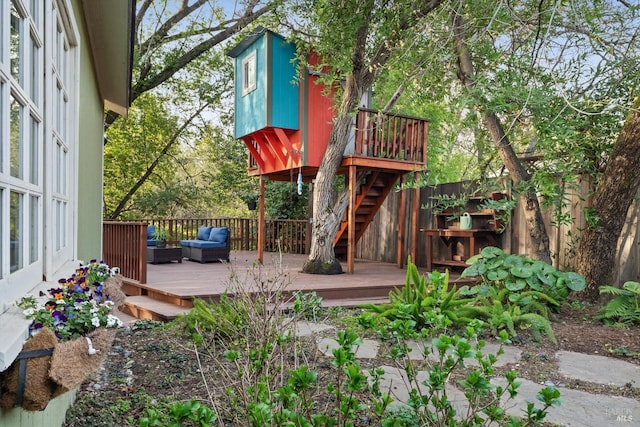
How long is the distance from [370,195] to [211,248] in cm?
354

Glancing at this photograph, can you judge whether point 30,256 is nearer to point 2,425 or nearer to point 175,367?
point 2,425

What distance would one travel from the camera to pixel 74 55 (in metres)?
2.96

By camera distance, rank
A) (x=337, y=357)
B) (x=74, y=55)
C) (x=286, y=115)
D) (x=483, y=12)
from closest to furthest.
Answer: (x=337, y=357) → (x=74, y=55) → (x=483, y=12) → (x=286, y=115)

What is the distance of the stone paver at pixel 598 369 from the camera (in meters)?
2.83

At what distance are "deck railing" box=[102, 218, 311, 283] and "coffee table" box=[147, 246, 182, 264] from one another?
1.53 metres

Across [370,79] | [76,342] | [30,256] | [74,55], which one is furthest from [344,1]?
[76,342]

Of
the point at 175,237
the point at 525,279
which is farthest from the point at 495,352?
the point at 175,237

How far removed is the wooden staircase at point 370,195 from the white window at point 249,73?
287cm

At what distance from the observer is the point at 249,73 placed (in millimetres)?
9336

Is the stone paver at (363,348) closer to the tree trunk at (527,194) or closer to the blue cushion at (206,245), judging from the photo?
the tree trunk at (527,194)

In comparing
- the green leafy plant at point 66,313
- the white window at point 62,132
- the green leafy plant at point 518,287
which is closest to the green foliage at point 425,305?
the green leafy plant at point 518,287

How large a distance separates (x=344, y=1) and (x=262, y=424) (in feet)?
16.8

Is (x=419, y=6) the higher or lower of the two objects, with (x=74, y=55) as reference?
higher

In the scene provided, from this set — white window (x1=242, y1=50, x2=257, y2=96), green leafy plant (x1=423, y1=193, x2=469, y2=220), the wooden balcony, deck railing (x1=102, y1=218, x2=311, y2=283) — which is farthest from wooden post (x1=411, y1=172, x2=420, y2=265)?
white window (x1=242, y1=50, x2=257, y2=96)
